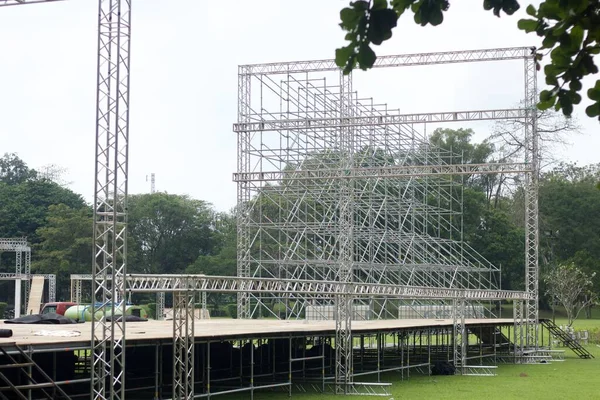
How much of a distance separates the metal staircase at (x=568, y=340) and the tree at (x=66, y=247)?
2681cm

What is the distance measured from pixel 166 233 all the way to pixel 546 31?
64.5 meters

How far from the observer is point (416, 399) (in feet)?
79.8

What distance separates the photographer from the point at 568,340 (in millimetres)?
40562

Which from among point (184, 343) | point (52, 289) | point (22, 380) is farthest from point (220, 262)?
point (22, 380)

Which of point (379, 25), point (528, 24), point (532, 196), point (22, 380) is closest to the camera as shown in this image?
point (379, 25)

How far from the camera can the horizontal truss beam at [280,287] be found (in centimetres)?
2009

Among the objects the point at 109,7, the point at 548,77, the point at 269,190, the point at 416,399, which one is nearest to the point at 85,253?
the point at 269,190

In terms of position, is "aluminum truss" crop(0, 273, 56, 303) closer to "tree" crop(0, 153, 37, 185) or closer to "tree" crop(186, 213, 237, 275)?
"tree" crop(186, 213, 237, 275)

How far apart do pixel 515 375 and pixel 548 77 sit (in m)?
28.1

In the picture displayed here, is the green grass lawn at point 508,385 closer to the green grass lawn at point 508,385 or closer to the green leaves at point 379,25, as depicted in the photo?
the green grass lawn at point 508,385

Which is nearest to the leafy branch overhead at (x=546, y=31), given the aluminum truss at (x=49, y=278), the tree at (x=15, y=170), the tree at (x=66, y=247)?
the aluminum truss at (x=49, y=278)

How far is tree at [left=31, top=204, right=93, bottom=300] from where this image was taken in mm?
57219

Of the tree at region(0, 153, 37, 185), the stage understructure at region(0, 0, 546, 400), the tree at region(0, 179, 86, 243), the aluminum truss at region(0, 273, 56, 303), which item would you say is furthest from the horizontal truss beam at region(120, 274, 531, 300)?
the tree at region(0, 153, 37, 185)

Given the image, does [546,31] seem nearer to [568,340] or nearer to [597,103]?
[597,103]
